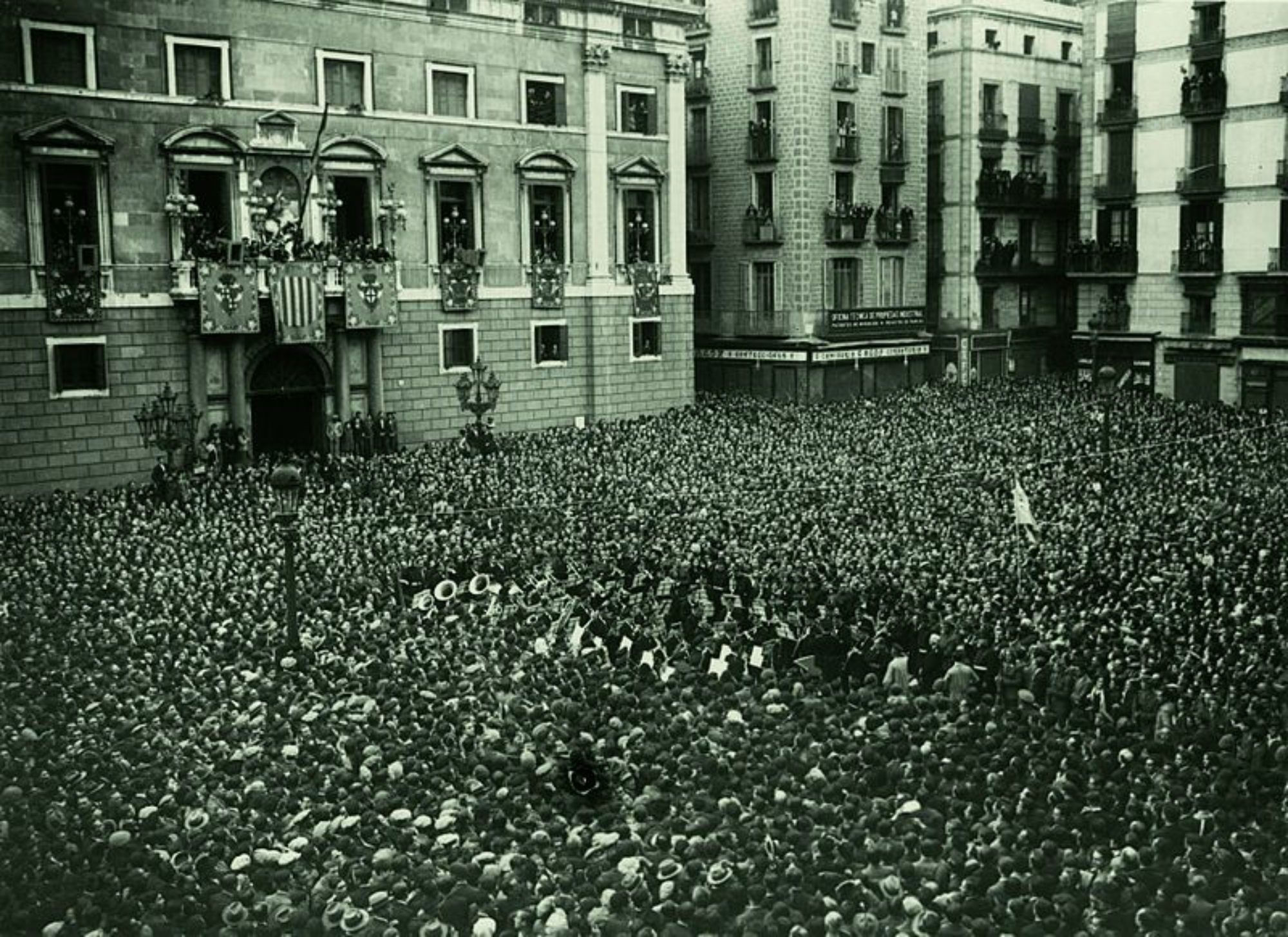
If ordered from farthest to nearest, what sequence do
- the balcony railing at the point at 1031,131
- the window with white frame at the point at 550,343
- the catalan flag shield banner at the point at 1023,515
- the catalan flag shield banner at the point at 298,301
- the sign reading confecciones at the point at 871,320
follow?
the balcony railing at the point at 1031,131 → the sign reading confecciones at the point at 871,320 → the window with white frame at the point at 550,343 → the catalan flag shield banner at the point at 298,301 → the catalan flag shield banner at the point at 1023,515

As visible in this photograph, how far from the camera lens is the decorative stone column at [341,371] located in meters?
39.5

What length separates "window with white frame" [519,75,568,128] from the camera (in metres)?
42.8

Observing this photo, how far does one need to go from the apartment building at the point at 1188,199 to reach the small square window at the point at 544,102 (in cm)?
2015

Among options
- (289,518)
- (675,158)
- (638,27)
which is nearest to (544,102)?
(638,27)

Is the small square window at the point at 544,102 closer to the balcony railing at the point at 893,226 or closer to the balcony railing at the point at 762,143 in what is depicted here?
the balcony railing at the point at 762,143

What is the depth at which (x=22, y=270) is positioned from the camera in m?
33.9

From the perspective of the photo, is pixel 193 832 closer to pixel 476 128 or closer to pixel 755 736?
pixel 755 736

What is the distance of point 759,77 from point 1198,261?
56.2 feet

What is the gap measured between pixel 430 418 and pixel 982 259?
26169 millimetres

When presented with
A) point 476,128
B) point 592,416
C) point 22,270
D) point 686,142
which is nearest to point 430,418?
point 592,416

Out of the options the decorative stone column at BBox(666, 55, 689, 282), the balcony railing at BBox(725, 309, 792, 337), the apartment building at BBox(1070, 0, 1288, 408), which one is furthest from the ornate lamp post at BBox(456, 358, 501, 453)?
the apartment building at BBox(1070, 0, 1288, 408)

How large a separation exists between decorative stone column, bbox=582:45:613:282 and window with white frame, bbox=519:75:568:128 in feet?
2.90

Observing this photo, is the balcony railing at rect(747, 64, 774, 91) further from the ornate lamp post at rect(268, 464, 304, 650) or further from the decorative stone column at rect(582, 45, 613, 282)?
the ornate lamp post at rect(268, 464, 304, 650)

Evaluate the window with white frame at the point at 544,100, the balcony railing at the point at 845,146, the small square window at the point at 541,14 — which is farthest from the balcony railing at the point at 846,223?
the small square window at the point at 541,14
